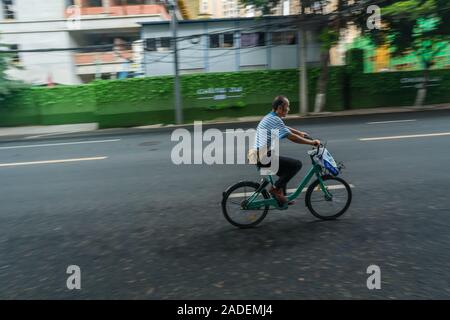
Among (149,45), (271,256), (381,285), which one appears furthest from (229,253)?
(149,45)

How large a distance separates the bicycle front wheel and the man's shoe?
0.34 m

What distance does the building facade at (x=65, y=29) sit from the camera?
28.1 metres

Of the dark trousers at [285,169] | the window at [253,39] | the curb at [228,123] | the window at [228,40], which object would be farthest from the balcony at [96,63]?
the dark trousers at [285,169]

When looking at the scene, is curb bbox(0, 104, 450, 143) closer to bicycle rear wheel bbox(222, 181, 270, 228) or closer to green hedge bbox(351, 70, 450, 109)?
green hedge bbox(351, 70, 450, 109)

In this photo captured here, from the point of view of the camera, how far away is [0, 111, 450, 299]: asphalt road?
3730 mm

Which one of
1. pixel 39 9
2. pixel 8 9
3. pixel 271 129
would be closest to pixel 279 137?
pixel 271 129

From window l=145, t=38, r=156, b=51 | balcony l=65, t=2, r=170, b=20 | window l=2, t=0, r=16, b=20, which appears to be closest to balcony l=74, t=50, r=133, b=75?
balcony l=65, t=2, r=170, b=20

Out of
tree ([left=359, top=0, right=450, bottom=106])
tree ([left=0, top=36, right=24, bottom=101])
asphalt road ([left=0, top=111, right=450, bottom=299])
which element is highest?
tree ([left=359, top=0, right=450, bottom=106])

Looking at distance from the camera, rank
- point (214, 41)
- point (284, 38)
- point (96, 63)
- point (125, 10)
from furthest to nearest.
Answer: point (125, 10), point (96, 63), point (284, 38), point (214, 41)

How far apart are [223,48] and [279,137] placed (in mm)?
18966

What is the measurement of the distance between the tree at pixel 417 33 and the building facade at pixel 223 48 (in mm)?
3804

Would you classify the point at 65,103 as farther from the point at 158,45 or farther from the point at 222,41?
the point at 222,41

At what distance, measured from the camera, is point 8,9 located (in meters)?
28.7

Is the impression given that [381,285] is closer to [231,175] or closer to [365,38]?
[231,175]
